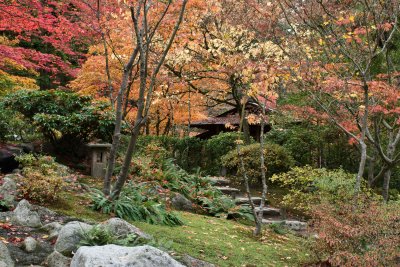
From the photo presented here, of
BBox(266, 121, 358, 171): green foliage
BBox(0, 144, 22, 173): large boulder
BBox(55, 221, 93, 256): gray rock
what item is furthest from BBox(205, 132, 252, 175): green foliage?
BBox(55, 221, 93, 256): gray rock

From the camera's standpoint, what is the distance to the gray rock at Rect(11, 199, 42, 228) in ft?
18.4

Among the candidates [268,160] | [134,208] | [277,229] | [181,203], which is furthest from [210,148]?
[134,208]

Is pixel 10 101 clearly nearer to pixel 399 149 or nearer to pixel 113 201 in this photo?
pixel 113 201

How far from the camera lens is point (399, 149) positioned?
468 inches

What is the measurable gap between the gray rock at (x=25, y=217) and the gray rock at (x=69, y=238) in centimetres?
89

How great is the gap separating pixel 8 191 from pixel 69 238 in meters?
2.40

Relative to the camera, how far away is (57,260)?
14.8 feet

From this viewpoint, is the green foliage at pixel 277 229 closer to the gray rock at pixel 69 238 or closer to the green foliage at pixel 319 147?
the gray rock at pixel 69 238

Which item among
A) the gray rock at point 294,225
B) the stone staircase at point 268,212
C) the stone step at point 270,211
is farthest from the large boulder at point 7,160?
the gray rock at point 294,225

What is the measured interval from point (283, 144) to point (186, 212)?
6.54 metres

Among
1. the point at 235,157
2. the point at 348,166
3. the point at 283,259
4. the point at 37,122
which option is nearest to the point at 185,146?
the point at 235,157

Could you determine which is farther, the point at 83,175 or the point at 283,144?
the point at 283,144

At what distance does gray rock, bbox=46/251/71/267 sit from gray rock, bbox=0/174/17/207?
6.70ft

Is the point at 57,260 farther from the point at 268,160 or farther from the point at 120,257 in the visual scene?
the point at 268,160
